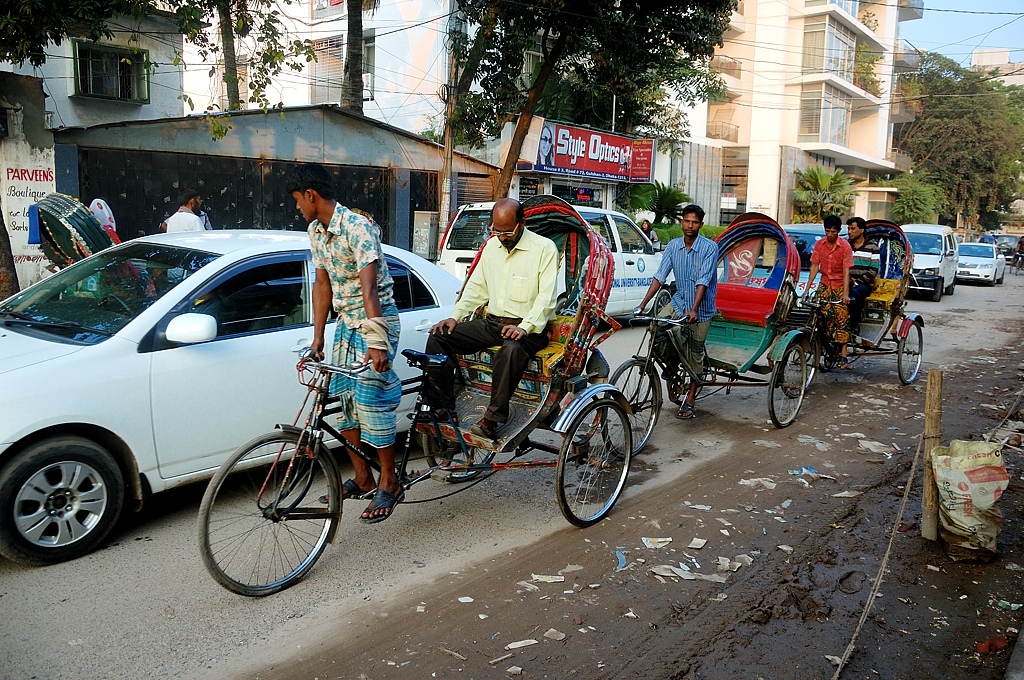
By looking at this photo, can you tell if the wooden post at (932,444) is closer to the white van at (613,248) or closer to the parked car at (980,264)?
the white van at (613,248)

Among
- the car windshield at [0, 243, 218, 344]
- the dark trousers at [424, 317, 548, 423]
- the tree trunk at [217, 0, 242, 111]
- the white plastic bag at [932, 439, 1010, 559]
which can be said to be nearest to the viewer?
the white plastic bag at [932, 439, 1010, 559]

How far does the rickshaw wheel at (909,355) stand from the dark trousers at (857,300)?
624 millimetres

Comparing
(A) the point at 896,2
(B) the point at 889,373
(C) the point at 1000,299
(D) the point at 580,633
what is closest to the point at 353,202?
(B) the point at 889,373

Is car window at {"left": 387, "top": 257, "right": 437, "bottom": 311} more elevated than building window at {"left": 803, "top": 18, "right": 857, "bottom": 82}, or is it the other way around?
building window at {"left": 803, "top": 18, "right": 857, "bottom": 82}

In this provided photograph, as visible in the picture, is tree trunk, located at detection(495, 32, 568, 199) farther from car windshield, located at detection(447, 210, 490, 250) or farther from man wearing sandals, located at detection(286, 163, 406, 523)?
man wearing sandals, located at detection(286, 163, 406, 523)

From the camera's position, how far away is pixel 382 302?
4387 millimetres

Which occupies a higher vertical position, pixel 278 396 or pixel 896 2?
pixel 896 2

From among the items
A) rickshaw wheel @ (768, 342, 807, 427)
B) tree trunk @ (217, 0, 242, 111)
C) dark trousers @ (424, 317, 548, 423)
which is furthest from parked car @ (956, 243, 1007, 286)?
dark trousers @ (424, 317, 548, 423)

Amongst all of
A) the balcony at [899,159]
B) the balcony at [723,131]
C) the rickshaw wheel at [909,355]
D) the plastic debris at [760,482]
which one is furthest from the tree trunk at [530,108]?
the balcony at [899,159]

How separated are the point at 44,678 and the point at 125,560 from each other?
110 cm

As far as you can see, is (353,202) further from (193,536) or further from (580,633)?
(580,633)

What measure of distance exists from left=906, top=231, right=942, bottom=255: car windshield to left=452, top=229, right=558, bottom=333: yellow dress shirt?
19.6 m

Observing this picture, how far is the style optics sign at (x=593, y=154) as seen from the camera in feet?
69.6

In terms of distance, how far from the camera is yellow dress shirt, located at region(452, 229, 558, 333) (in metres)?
5.03
